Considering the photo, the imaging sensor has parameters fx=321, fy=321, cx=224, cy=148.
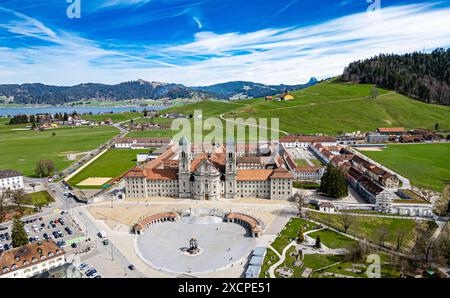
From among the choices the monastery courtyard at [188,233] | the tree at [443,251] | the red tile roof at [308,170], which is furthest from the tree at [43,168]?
the tree at [443,251]

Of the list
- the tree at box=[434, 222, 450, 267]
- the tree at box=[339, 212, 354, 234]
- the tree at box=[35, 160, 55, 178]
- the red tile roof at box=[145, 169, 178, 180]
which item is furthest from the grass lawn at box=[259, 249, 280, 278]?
the tree at box=[35, 160, 55, 178]

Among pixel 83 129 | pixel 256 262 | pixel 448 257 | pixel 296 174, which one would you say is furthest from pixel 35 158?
pixel 448 257

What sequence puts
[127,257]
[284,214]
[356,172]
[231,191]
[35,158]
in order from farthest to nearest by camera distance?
[35,158]
[356,172]
[231,191]
[284,214]
[127,257]

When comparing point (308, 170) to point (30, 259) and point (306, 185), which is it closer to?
point (306, 185)

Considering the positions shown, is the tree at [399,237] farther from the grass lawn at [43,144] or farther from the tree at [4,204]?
the grass lawn at [43,144]

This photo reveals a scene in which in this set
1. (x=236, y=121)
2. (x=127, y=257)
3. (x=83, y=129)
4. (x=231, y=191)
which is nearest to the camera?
(x=127, y=257)
